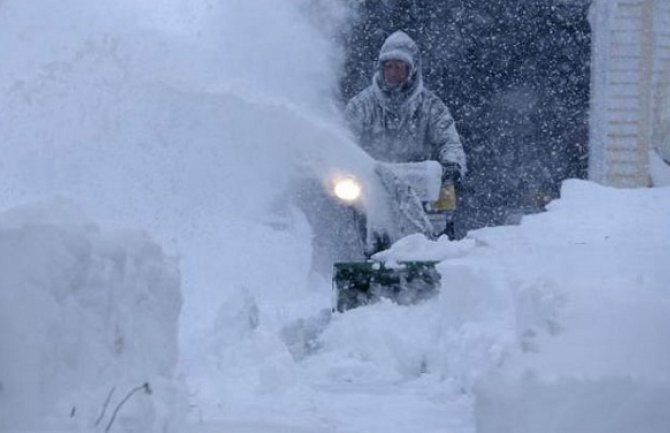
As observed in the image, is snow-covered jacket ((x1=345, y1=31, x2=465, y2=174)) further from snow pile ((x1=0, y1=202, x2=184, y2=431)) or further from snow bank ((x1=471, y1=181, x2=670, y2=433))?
snow pile ((x1=0, y1=202, x2=184, y2=431))

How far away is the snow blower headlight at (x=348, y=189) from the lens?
7629 millimetres

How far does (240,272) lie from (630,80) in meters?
4.31

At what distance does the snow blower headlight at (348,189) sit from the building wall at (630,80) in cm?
443

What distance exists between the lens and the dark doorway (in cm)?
1263

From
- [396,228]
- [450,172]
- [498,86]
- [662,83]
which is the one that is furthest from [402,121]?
[498,86]

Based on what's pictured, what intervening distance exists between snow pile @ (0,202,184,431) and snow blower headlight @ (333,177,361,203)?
13.0 feet

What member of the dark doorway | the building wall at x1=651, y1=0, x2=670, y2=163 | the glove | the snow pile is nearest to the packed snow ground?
the snow pile

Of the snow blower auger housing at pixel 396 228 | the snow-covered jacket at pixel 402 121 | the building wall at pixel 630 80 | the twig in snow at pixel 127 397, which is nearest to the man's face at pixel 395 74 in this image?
the snow-covered jacket at pixel 402 121

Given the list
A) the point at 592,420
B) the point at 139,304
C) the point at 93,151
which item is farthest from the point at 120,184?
the point at 592,420

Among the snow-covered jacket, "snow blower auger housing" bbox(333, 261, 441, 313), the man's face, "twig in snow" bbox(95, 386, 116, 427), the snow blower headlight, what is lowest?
"twig in snow" bbox(95, 386, 116, 427)

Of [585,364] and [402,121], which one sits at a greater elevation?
[402,121]

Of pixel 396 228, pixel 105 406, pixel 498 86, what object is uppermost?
pixel 498 86

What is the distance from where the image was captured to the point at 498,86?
42.2 feet

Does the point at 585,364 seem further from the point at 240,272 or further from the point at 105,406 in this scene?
the point at 240,272
